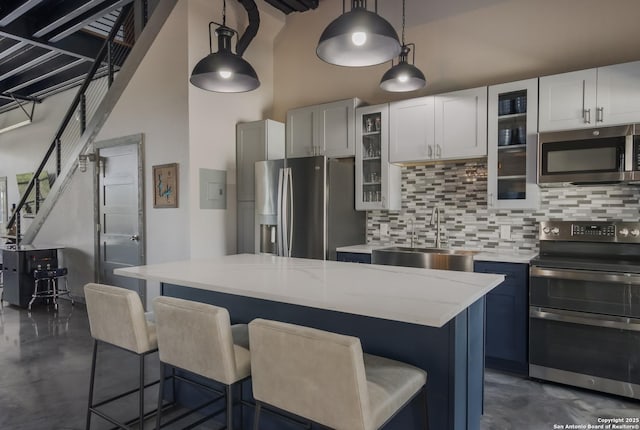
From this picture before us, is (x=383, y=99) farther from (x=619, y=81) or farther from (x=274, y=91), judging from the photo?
(x=619, y=81)

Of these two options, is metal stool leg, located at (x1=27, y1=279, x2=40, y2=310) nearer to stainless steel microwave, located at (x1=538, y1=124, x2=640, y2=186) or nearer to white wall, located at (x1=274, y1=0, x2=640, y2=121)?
white wall, located at (x1=274, y1=0, x2=640, y2=121)

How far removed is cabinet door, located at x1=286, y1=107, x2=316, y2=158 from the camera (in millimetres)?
4590

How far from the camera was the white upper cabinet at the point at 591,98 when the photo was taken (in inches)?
116

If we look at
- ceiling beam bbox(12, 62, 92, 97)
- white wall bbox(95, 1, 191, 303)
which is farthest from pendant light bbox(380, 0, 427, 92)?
ceiling beam bbox(12, 62, 92, 97)

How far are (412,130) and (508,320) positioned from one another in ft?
6.15

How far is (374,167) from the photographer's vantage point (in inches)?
167

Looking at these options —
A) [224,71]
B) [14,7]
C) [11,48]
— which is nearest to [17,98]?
[11,48]

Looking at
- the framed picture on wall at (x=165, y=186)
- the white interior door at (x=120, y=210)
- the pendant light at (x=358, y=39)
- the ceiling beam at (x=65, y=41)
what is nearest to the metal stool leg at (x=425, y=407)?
the pendant light at (x=358, y=39)

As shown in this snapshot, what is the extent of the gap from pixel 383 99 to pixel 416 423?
352cm

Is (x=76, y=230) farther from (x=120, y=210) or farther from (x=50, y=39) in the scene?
(x=50, y=39)

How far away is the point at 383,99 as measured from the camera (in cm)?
456

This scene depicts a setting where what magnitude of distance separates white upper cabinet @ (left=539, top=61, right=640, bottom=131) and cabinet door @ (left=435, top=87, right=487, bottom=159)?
0.46m

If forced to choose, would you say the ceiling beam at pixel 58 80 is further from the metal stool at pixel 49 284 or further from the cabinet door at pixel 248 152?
the cabinet door at pixel 248 152

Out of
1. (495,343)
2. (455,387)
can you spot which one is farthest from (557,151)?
(455,387)
